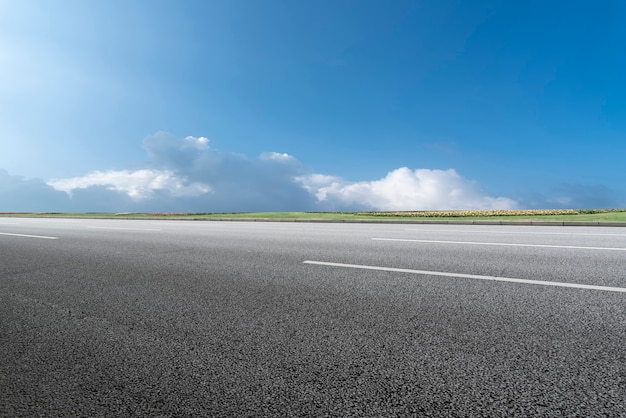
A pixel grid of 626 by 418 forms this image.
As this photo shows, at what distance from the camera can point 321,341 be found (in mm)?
2475

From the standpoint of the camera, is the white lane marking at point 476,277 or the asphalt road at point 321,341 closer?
the asphalt road at point 321,341

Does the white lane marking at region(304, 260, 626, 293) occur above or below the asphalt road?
above

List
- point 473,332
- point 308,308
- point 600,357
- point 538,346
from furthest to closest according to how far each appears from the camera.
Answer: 1. point 308,308
2. point 473,332
3. point 538,346
4. point 600,357

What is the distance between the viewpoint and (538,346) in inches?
91.0

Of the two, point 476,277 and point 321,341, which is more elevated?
point 476,277

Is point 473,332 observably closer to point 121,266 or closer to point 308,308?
point 308,308

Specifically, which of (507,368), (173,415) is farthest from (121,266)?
(507,368)

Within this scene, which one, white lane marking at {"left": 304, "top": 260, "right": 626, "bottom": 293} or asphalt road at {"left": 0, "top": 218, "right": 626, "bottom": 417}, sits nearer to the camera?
asphalt road at {"left": 0, "top": 218, "right": 626, "bottom": 417}

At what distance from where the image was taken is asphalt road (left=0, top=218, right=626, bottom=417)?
1.78m

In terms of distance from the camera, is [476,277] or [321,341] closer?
[321,341]

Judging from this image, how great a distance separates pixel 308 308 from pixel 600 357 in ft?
7.39

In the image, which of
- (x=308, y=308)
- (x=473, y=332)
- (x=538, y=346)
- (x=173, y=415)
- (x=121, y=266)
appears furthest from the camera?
(x=121, y=266)

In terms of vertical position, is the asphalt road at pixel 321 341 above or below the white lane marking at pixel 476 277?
below

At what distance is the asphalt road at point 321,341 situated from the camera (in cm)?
178
